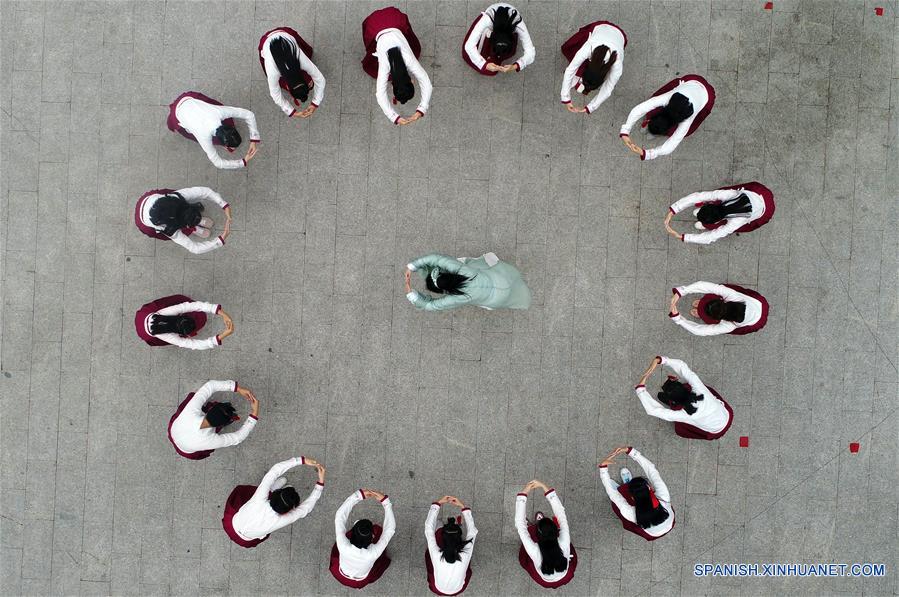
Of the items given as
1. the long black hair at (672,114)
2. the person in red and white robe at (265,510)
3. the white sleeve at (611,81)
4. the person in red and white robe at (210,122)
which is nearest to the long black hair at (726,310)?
the long black hair at (672,114)

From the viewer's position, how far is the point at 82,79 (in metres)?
7.03

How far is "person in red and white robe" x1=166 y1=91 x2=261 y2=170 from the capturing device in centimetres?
602

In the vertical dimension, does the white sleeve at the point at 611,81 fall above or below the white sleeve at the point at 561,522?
above

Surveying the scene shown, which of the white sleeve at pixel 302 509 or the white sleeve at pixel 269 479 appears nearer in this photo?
the white sleeve at pixel 269 479

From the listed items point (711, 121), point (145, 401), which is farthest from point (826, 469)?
point (145, 401)

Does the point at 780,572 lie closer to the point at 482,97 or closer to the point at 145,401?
the point at 482,97

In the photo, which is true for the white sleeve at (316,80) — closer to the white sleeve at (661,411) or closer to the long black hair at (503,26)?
the long black hair at (503,26)

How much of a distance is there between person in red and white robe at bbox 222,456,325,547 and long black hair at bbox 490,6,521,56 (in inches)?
219

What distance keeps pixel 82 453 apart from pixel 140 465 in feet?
2.70

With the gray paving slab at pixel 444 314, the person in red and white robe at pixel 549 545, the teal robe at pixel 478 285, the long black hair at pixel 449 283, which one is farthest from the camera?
the gray paving slab at pixel 444 314

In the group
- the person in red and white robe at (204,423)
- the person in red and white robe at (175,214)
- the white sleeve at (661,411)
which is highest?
the person in red and white robe at (175,214)

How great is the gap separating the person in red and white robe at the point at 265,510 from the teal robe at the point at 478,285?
2680 mm

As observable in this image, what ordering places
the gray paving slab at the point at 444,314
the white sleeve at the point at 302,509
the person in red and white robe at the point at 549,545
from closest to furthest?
the person in red and white robe at the point at 549,545 → the white sleeve at the point at 302,509 → the gray paving slab at the point at 444,314

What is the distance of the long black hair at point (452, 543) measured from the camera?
238 inches
